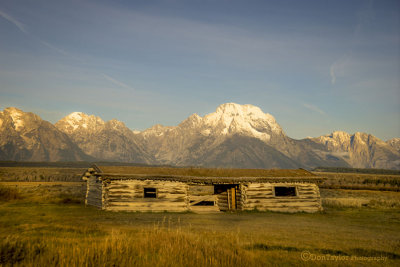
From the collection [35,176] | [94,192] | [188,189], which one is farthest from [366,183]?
[35,176]

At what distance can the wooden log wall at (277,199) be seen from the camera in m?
26.2

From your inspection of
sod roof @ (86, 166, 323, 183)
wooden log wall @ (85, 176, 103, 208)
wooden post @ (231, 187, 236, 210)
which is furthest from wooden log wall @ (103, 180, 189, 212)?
wooden post @ (231, 187, 236, 210)

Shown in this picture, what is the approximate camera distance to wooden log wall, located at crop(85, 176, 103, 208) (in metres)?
25.3

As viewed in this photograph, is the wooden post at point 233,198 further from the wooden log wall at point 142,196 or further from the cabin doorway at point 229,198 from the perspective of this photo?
the wooden log wall at point 142,196


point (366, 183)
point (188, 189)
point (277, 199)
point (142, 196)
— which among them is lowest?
point (366, 183)

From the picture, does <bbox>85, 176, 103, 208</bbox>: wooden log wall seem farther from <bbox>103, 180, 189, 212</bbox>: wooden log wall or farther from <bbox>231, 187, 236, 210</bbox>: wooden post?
<bbox>231, 187, 236, 210</bbox>: wooden post

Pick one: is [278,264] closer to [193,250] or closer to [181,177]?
[193,250]

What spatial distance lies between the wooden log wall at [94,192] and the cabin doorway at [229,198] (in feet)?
32.9

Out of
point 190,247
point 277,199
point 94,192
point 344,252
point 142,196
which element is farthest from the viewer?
point 94,192

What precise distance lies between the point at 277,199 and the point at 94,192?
48.1ft

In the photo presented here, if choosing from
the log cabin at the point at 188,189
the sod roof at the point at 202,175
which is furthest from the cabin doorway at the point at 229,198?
the sod roof at the point at 202,175

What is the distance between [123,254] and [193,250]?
1938 mm

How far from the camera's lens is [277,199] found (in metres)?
26.6

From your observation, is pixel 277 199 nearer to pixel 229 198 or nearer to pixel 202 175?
pixel 229 198
